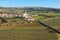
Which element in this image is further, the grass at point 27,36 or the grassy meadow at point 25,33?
the grassy meadow at point 25,33

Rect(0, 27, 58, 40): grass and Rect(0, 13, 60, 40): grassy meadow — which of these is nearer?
Rect(0, 27, 58, 40): grass

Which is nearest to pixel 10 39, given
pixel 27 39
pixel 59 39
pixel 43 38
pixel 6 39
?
pixel 6 39

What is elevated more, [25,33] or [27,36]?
[27,36]

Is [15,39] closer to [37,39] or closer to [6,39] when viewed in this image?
[6,39]

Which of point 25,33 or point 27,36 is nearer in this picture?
point 27,36

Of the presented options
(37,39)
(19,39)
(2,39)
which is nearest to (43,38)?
(37,39)

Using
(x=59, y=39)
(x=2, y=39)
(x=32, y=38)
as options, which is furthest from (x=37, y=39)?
(x=2, y=39)

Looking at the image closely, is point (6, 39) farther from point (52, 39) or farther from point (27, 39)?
point (52, 39)

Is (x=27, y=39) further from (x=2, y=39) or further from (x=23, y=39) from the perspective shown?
(x=2, y=39)
